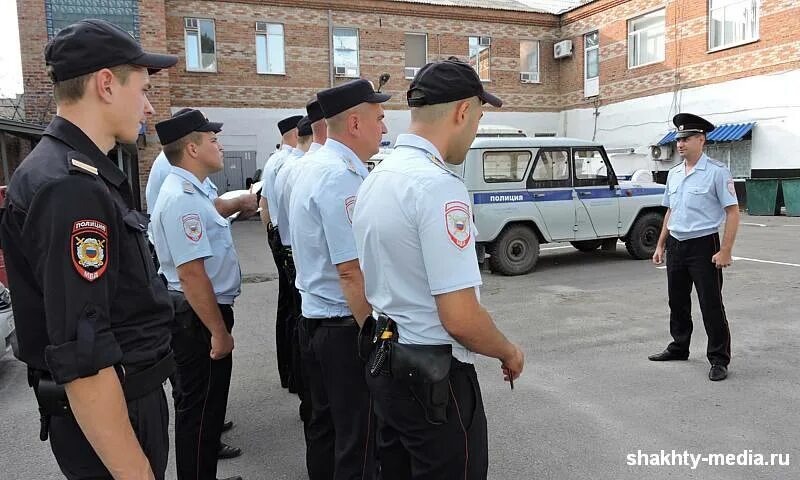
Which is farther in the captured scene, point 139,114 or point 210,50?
point 210,50

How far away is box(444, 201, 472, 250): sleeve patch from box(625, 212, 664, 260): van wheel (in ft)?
29.5

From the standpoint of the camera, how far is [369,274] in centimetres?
201

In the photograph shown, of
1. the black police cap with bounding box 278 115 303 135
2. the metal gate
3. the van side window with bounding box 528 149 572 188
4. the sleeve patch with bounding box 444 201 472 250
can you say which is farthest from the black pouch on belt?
the metal gate

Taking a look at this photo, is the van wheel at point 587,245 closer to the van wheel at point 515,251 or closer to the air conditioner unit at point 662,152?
the van wheel at point 515,251

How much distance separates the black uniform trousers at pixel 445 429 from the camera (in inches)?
73.5

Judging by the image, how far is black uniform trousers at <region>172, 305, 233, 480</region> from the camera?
2.84 metres

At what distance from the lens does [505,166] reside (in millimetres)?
9133

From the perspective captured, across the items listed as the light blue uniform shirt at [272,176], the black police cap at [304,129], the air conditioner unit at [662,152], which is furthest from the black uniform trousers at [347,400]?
the air conditioner unit at [662,152]

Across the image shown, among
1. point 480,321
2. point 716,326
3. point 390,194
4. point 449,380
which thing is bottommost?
point 716,326

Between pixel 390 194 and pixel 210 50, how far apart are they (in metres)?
20.8

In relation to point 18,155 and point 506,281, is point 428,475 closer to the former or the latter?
point 506,281

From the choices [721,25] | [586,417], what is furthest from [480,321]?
[721,25]

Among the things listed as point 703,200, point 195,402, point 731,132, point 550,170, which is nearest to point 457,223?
point 195,402

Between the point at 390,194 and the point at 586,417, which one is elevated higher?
the point at 390,194
